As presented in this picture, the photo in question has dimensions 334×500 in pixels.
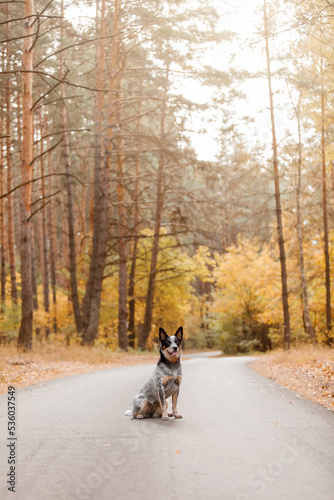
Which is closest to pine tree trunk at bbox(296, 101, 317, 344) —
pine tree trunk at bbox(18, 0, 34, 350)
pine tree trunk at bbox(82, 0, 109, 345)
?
pine tree trunk at bbox(82, 0, 109, 345)

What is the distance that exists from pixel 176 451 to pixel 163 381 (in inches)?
56.6

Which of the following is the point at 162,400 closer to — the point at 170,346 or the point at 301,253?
the point at 170,346

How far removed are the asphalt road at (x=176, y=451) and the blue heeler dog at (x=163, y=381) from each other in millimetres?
230

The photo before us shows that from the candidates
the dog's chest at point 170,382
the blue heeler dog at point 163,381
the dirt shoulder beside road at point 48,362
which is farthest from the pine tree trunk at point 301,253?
the dog's chest at point 170,382

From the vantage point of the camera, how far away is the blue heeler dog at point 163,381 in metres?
6.88

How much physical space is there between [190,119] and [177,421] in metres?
18.4

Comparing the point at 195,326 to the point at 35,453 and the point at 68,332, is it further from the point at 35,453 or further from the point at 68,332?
the point at 35,453

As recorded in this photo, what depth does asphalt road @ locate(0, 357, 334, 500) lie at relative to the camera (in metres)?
4.31

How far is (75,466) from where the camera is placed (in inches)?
196

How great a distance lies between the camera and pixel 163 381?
6852 millimetres

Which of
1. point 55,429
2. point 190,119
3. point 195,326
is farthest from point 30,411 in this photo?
point 195,326

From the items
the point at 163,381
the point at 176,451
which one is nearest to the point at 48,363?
the point at 163,381

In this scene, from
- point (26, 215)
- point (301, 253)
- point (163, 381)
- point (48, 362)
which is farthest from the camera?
point (301, 253)

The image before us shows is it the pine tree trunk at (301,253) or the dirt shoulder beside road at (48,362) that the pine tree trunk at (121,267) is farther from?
the pine tree trunk at (301,253)
